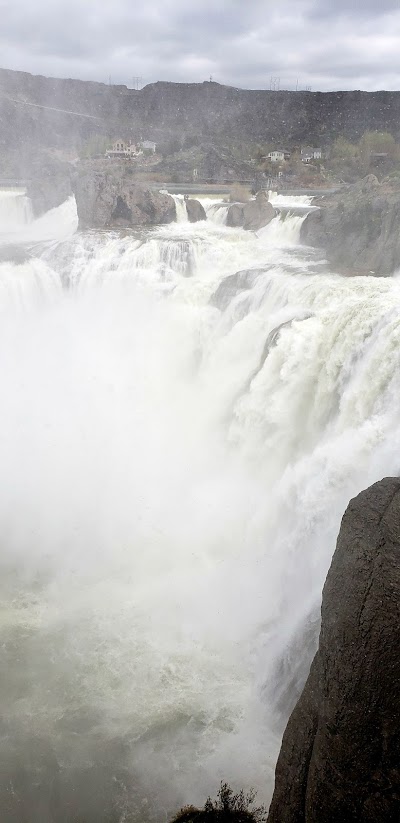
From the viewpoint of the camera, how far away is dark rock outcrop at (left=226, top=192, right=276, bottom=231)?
22.5 m

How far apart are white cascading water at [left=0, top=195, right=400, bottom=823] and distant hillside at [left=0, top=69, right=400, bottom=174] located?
172 feet

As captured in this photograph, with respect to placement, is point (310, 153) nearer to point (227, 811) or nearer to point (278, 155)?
point (278, 155)

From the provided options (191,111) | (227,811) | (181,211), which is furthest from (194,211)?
(191,111)

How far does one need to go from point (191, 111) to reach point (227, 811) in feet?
277

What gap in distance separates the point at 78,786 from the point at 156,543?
4.18 m

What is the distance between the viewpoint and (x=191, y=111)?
253 feet

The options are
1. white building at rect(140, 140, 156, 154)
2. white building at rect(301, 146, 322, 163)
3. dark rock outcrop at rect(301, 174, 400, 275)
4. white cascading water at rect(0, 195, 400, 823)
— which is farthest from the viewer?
white building at rect(140, 140, 156, 154)

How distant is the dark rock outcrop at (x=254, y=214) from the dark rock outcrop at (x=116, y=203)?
301 centimetres

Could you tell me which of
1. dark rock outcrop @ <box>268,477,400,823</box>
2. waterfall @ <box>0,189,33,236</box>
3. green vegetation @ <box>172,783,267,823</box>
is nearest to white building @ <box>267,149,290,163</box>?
waterfall @ <box>0,189,33,236</box>

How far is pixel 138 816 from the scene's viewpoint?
5.81 metres

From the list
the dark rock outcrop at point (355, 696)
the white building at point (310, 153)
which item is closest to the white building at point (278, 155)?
the white building at point (310, 153)

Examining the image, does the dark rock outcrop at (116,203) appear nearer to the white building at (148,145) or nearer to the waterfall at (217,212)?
the waterfall at (217,212)

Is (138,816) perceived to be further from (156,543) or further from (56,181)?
(56,181)

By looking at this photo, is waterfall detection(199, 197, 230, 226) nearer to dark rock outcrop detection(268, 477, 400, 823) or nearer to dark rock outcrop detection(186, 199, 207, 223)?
dark rock outcrop detection(186, 199, 207, 223)
